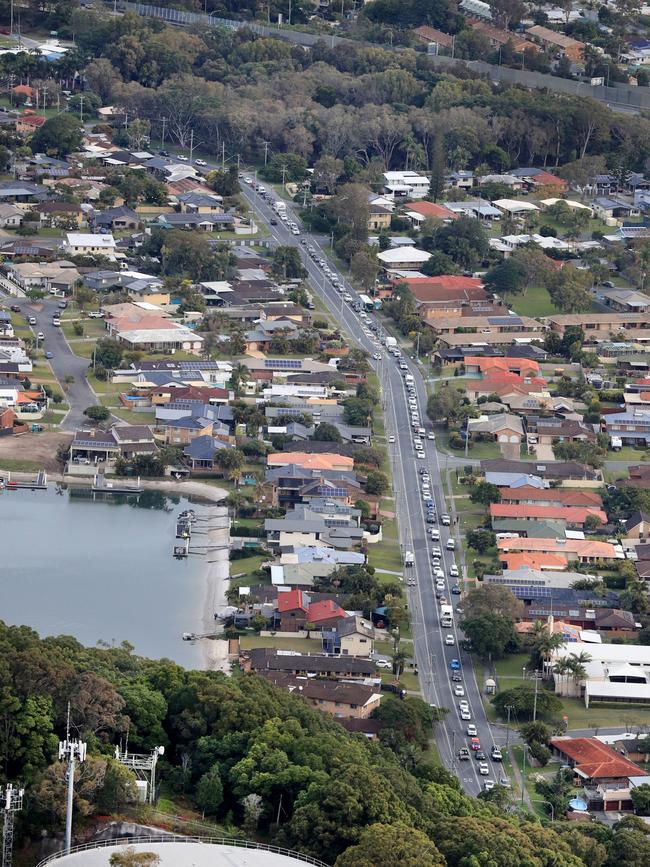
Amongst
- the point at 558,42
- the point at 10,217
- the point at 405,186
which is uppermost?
the point at 558,42

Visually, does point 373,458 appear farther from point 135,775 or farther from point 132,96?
point 132,96

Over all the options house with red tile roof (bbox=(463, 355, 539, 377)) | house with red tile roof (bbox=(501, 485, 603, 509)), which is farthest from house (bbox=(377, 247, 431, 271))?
house with red tile roof (bbox=(501, 485, 603, 509))

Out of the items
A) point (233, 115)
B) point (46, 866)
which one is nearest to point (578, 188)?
point (233, 115)

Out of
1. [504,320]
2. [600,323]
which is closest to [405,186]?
[504,320]

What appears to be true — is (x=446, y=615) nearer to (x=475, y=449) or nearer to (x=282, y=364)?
(x=475, y=449)

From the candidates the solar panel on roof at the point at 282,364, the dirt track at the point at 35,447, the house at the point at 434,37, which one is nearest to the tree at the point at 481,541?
the dirt track at the point at 35,447
